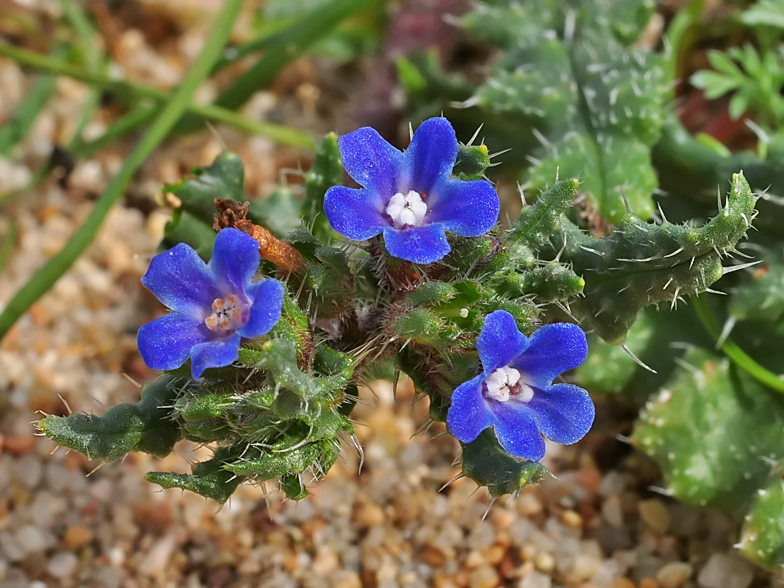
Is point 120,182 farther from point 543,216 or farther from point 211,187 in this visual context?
point 543,216

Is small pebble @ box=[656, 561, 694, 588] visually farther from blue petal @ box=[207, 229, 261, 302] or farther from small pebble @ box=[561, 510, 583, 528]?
blue petal @ box=[207, 229, 261, 302]

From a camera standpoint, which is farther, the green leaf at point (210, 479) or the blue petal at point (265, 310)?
the green leaf at point (210, 479)

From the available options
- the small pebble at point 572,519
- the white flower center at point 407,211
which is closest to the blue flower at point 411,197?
the white flower center at point 407,211

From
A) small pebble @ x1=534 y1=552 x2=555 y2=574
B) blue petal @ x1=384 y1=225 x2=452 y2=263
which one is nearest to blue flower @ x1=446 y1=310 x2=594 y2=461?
blue petal @ x1=384 y1=225 x2=452 y2=263

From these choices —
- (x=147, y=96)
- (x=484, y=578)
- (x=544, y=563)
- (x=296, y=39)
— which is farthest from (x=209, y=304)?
(x=147, y=96)

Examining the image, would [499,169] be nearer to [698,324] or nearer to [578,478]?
[698,324]

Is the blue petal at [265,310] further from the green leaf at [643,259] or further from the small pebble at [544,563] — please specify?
the small pebble at [544,563]
